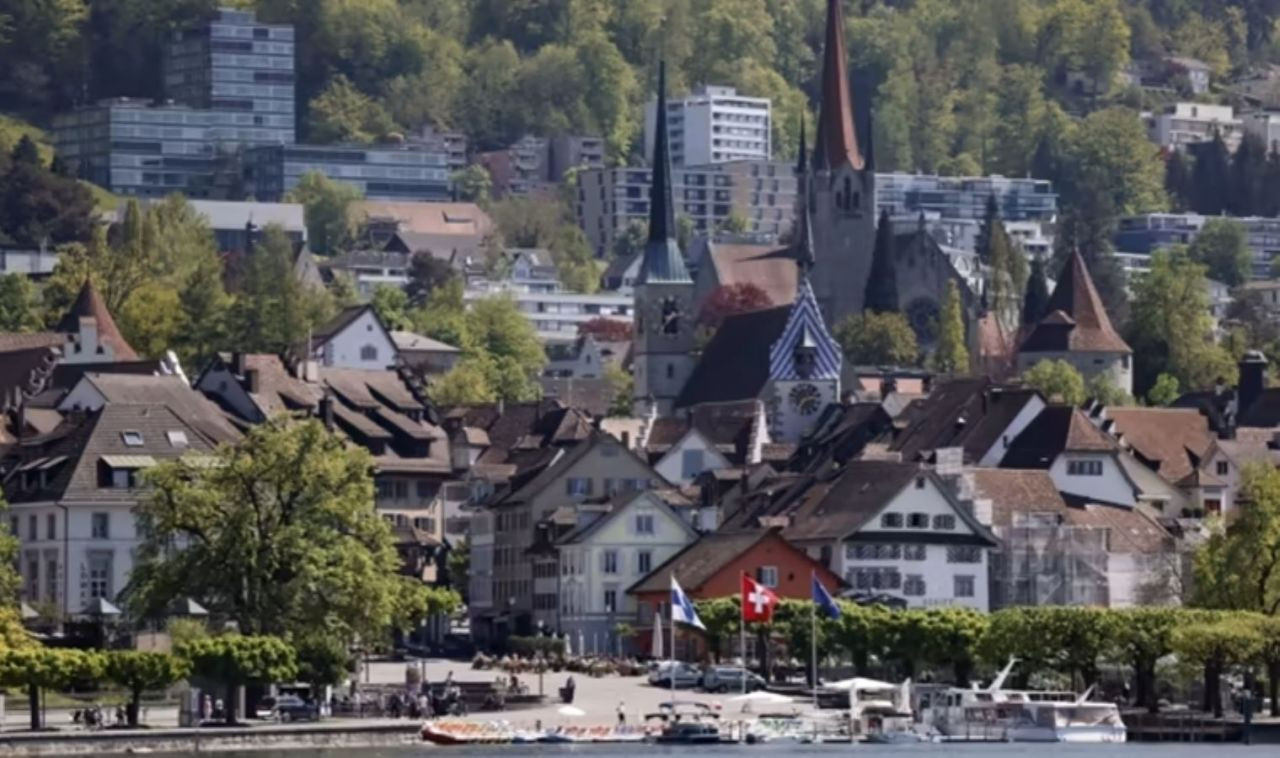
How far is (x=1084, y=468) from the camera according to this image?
161750mm

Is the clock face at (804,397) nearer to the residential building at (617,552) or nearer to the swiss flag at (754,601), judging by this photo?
the residential building at (617,552)

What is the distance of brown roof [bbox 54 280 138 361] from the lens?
18138 centimetres

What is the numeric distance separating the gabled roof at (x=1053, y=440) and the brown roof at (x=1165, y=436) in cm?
911

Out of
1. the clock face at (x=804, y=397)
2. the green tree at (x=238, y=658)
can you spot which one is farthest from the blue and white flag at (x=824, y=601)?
the clock face at (x=804, y=397)

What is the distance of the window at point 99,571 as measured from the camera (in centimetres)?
13650

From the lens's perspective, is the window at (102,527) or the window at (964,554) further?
the window at (964,554)

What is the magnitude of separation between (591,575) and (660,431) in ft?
126

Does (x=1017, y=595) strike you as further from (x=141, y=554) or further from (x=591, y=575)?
(x=141, y=554)

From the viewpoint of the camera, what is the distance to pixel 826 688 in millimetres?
126688

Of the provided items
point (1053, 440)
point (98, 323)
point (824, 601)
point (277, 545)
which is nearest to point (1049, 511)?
point (1053, 440)

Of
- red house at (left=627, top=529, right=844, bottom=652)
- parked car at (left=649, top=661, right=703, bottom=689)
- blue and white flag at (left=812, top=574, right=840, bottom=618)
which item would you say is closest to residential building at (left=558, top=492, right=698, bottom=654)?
red house at (left=627, top=529, right=844, bottom=652)

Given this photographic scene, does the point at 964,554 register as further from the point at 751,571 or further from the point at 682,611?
the point at 682,611

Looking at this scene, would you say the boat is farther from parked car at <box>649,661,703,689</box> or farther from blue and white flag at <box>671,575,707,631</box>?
parked car at <box>649,661,703,689</box>

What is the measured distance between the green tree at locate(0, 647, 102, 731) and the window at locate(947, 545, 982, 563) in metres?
45.7
